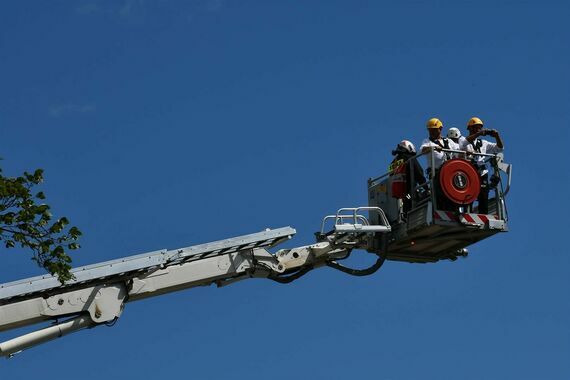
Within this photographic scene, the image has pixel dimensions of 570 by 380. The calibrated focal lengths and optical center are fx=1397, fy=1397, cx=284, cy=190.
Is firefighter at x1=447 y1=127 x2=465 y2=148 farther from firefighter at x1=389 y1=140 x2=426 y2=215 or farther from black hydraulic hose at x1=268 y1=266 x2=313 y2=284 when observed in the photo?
black hydraulic hose at x1=268 y1=266 x2=313 y2=284

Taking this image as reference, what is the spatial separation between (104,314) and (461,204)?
6108 millimetres

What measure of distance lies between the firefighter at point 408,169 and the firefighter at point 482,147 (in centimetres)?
98

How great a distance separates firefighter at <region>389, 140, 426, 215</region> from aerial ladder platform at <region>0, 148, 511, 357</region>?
0.41 ft

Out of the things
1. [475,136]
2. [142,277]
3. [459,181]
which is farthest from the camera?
[475,136]

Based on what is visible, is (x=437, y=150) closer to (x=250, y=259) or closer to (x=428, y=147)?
(x=428, y=147)

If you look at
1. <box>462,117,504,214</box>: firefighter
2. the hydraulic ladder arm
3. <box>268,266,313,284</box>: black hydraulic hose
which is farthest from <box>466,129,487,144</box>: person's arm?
<box>268,266,313,284</box>: black hydraulic hose

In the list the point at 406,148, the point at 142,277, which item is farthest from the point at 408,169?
the point at 142,277

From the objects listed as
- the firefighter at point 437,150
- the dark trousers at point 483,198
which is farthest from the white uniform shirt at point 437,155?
the dark trousers at point 483,198

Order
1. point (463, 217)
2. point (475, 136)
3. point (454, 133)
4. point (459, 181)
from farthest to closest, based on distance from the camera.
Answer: point (454, 133) < point (475, 136) < point (459, 181) < point (463, 217)

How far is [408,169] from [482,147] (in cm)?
149

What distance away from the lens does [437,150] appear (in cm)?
2344

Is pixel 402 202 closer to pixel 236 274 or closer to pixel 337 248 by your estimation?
pixel 337 248

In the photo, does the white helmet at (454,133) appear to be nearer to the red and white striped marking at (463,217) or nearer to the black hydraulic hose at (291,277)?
the red and white striped marking at (463,217)

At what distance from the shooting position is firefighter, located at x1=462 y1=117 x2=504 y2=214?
77.5ft
